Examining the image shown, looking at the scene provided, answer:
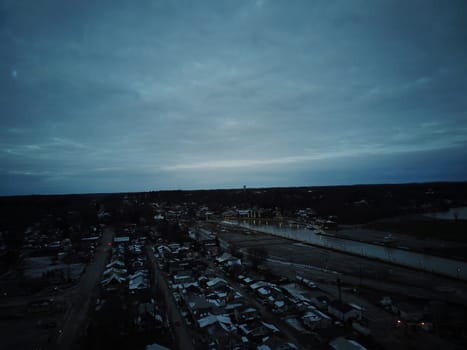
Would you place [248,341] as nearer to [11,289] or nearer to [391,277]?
[391,277]

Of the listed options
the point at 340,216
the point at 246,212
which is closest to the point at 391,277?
the point at 340,216

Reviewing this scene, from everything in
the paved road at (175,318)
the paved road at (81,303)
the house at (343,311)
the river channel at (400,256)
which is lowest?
the river channel at (400,256)

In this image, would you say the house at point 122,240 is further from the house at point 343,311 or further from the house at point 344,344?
the house at point 344,344

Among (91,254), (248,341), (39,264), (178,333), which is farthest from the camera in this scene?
(91,254)

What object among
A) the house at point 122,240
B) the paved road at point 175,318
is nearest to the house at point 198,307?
the paved road at point 175,318

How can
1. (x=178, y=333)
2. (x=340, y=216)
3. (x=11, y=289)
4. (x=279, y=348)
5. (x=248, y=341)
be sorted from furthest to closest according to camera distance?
(x=340, y=216) → (x=11, y=289) → (x=178, y=333) → (x=248, y=341) → (x=279, y=348)

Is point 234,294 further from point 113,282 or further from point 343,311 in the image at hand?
point 113,282

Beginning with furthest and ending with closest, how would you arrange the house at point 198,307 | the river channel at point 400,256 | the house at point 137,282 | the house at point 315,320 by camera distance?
the river channel at point 400,256 < the house at point 137,282 < the house at point 198,307 < the house at point 315,320
